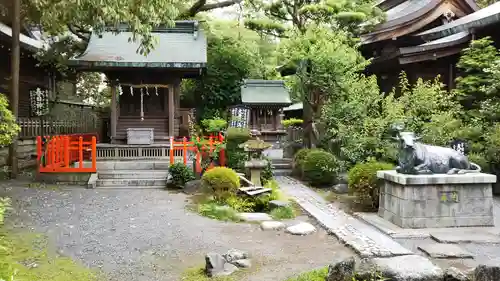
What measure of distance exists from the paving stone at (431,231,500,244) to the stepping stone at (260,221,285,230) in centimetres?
283

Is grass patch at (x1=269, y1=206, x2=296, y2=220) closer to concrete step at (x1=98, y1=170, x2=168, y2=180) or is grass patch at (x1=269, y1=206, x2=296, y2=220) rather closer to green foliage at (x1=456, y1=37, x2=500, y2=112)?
concrete step at (x1=98, y1=170, x2=168, y2=180)

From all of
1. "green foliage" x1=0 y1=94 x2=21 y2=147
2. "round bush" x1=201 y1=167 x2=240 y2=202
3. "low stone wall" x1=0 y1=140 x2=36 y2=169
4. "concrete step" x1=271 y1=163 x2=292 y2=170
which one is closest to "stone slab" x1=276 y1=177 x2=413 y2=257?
"round bush" x1=201 y1=167 x2=240 y2=202

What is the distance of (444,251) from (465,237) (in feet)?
3.89

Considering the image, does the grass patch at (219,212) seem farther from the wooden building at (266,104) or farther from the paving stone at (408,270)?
the wooden building at (266,104)

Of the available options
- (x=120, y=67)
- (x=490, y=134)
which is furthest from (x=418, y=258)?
(x=120, y=67)

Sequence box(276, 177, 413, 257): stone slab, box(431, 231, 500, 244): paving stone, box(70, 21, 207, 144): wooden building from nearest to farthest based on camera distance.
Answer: box(276, 177, 413, 257): stone slab
box(431, 231, 500, 244): paving stone
box(70, 21, 207, 144): wooden building

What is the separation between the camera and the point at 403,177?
8.56 metres

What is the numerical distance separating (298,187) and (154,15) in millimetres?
6737

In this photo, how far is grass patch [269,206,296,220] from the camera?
32.5 ft

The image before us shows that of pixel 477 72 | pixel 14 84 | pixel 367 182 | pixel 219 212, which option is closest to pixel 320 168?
pixel 367 182

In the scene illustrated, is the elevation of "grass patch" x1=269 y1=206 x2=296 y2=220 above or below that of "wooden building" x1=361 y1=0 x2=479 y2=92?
below

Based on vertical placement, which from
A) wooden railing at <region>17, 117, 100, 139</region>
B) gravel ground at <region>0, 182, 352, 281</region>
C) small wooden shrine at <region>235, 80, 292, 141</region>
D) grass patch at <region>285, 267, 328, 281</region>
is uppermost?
small wooden shrine at <region>235, 80, 292, 141</region>

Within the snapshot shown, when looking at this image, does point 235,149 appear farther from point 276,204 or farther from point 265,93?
point 265,93

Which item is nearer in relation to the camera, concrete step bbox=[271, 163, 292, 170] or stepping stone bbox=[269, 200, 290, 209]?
stepping stone bbox=[269, 200, 290, 209]
